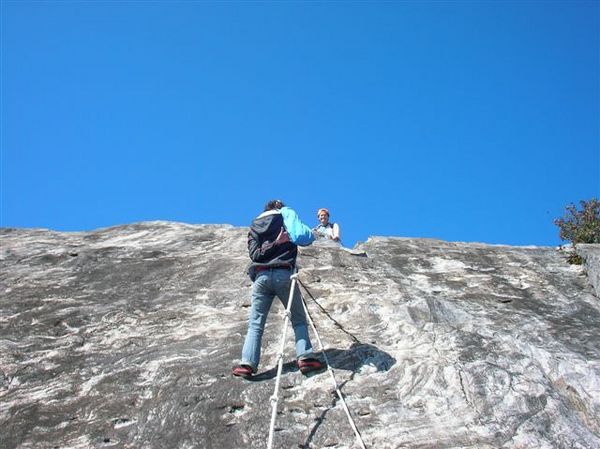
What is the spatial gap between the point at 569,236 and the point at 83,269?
1264cm

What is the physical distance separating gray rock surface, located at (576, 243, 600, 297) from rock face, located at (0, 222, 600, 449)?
0.78 feet

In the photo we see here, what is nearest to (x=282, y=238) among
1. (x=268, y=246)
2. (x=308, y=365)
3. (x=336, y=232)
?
(x=268, y=246)

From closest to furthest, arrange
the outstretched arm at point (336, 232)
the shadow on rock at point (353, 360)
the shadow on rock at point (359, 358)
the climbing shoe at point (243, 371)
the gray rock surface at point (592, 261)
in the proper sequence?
the climbing shoe at point (243, 371) → the shadow on rock at point (353, 360) → the shadow on rock at point (359, 358) → the gray rock surface at point (592, 261) → the outstretched arm at point (336, 232)

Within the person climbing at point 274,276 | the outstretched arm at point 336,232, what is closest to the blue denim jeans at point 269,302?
the person climbing at point 274,276

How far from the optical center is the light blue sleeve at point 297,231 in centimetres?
927

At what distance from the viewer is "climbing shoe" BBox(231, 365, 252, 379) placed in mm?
8445

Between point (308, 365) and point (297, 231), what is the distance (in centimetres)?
205

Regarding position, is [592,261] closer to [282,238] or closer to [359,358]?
[359,358]

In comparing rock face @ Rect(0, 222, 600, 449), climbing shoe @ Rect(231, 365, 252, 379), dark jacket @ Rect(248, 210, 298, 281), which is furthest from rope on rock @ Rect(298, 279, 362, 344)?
climbing shoe @ Rect(231, 365, 252, 379)

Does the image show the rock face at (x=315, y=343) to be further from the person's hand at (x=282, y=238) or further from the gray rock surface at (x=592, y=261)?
the person's hand at (x=282, y=238)

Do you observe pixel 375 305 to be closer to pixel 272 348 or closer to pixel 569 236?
pixel 272 348

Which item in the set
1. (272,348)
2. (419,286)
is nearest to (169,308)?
(272,348)

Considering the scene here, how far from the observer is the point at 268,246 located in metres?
9.30

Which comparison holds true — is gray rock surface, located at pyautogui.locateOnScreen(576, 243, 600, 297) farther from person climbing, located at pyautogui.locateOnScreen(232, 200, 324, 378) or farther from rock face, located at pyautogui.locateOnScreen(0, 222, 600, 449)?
person climbing, located at pyautogui.locateOnScreen(232, 200, 324, 378)
